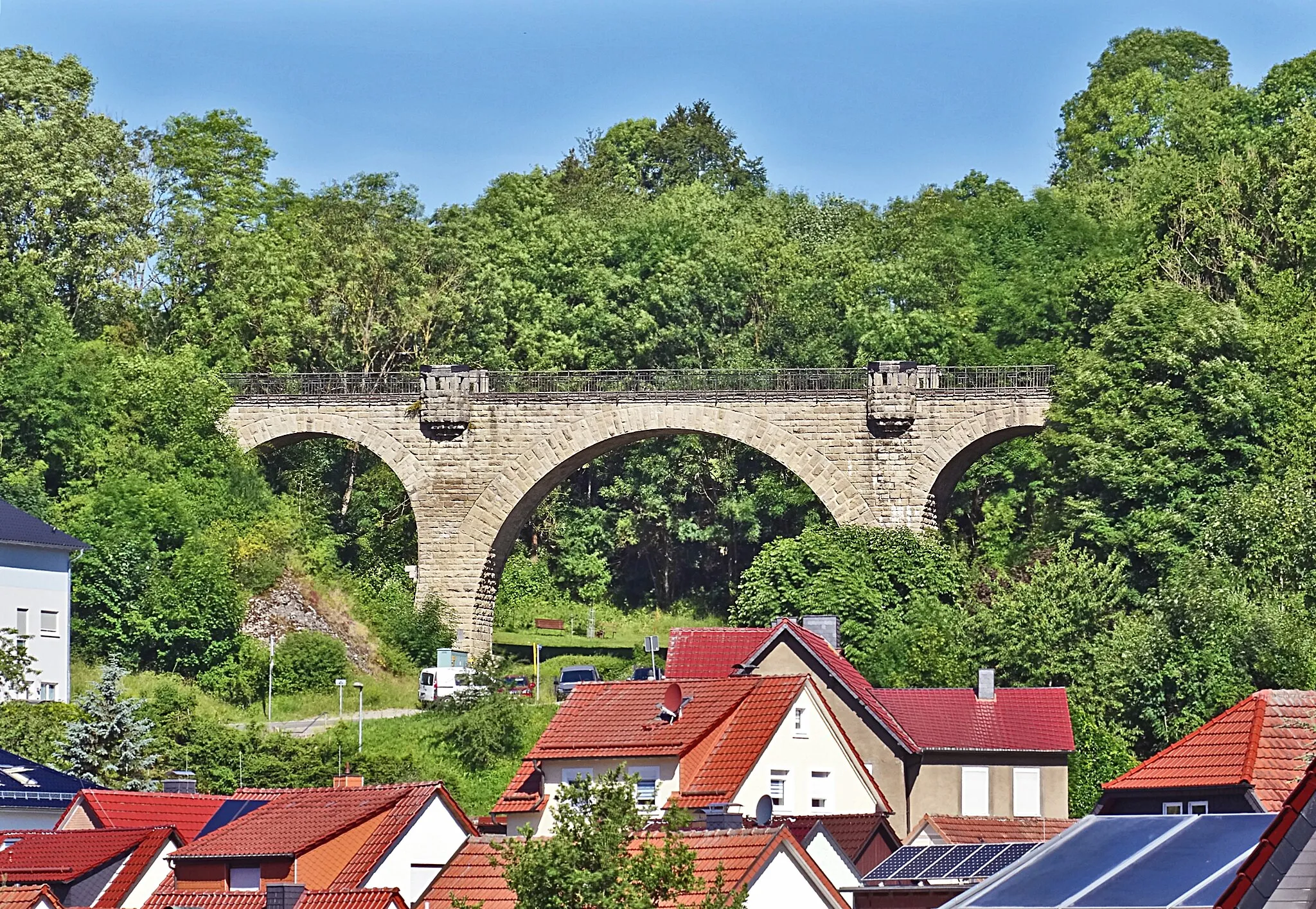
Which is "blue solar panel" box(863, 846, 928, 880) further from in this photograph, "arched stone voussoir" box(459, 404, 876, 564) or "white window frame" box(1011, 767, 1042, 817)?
"arched stone voussoir" box(459, 404, 876, 564)

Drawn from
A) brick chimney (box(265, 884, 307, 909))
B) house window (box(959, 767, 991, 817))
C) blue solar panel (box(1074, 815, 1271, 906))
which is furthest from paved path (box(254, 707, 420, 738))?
blue solar panel (box(1074, 815, 1271, 906))

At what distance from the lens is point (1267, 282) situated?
6450 cm

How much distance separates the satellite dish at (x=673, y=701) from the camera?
35.9 metres

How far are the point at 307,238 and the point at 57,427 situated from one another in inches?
580

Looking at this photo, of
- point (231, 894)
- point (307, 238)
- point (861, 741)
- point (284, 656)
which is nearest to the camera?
point (231, 894)

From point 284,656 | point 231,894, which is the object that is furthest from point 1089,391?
point 231,894

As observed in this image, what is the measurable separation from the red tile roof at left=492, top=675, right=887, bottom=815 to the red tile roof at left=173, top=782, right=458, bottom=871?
240cm

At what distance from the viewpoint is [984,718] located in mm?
42688

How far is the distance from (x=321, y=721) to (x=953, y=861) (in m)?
32.4

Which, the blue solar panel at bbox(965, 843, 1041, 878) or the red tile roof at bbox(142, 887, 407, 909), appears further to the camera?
the red tile roof at bbox(142, 887, 407, 909)

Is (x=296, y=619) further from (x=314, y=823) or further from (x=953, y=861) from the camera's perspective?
(x=953, y=861)

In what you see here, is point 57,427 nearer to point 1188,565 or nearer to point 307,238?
point 307,238

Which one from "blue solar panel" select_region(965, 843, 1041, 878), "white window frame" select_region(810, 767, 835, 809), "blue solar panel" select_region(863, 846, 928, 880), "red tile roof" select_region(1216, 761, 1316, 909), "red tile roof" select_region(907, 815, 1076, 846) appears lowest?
"red tile roof" select_region(907, 815, 1076, 846)

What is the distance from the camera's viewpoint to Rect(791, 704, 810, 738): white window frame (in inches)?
1430
